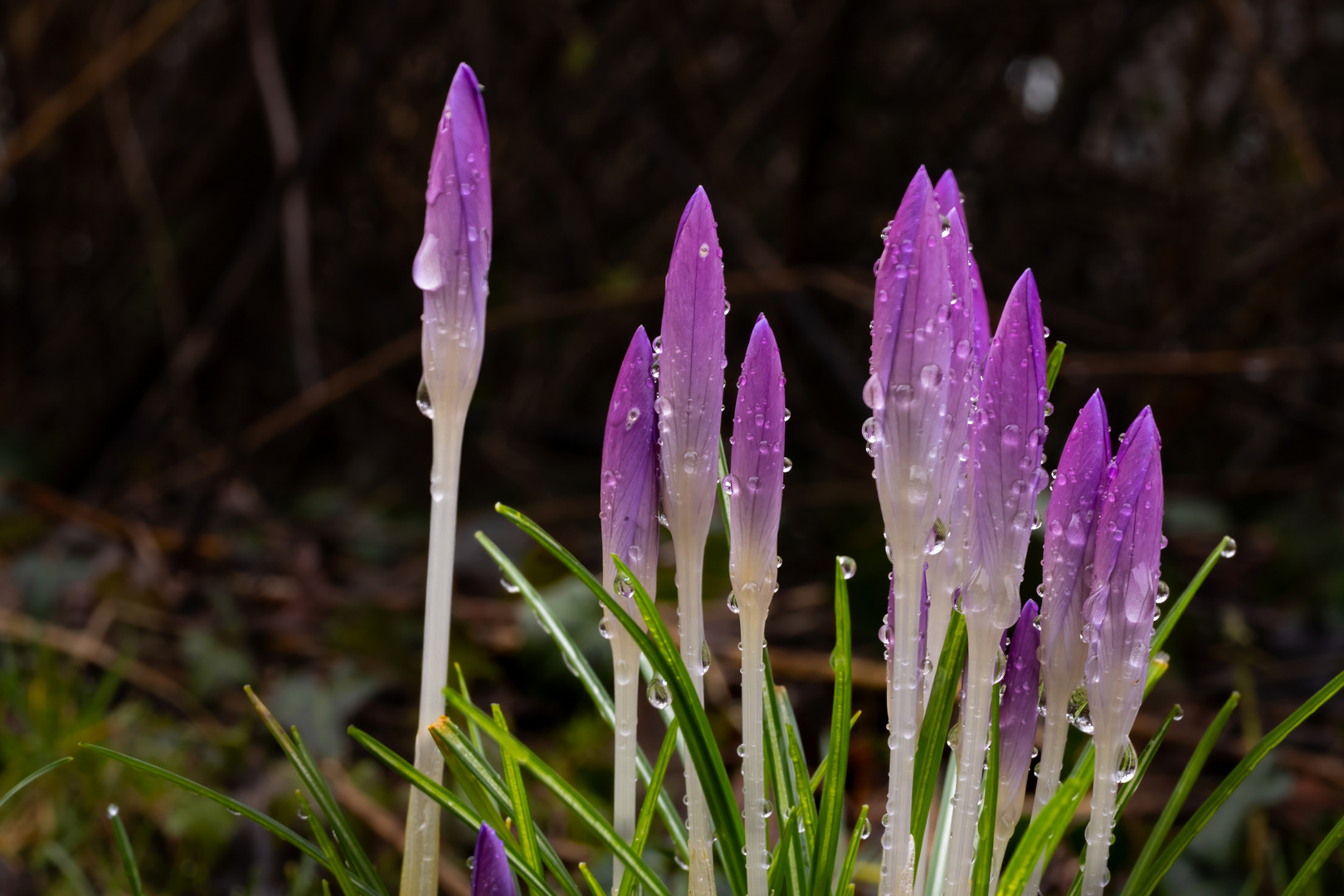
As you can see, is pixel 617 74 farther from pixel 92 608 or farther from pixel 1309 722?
pixel 1309 722

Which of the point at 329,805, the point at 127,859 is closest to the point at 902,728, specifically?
the point at 329,805

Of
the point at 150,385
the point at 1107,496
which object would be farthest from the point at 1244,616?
the point at 150,385

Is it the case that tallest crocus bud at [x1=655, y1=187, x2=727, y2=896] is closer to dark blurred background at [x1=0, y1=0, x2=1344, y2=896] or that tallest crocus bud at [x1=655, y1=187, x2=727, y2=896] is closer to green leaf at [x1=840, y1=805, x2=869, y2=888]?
green leaf at [x1=840, y1=805, x2=869, y2=888]

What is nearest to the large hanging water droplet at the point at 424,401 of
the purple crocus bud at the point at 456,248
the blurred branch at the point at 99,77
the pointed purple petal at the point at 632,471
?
the purple crocus bud at the point at 456,248

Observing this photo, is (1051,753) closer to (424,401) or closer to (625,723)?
(625,723)

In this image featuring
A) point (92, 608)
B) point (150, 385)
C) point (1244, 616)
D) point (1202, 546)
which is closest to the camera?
point (1244, 616)

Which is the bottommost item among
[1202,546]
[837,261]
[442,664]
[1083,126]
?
[442,664]
